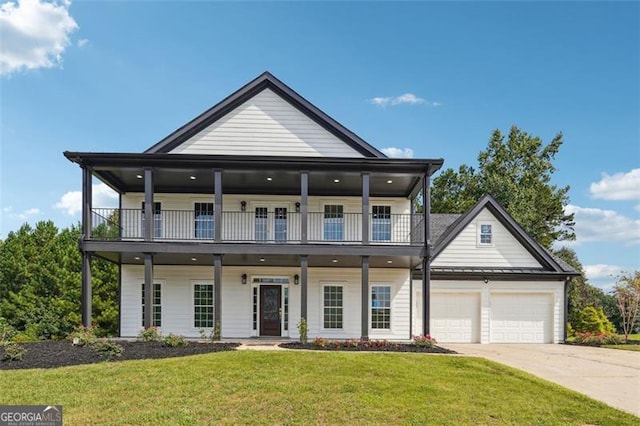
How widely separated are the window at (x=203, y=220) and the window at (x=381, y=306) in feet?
22.2

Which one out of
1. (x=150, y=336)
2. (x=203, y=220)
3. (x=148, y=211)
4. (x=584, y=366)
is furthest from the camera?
(x=203, y=220)

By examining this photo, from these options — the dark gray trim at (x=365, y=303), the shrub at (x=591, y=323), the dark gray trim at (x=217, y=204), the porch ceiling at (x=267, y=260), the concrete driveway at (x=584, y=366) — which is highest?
the dark gray trim at (x=217, y=204)

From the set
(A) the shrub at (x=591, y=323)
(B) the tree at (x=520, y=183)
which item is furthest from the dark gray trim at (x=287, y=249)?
(B) the tree at (x=520, y=183)

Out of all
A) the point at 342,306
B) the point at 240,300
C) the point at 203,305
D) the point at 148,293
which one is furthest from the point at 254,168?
the point at 342,306

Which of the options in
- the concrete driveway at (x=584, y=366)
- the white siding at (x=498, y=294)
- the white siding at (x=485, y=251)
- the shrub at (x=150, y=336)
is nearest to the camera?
the concrete driveway at (x=584, y=366)

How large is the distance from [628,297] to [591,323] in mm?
2959

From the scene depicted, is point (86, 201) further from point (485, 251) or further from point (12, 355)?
point (485, 251)

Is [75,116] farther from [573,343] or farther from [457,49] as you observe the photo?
[573,343]

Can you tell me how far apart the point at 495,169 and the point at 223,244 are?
919 inches

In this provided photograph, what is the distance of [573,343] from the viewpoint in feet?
55.3

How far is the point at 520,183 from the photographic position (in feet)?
98.6

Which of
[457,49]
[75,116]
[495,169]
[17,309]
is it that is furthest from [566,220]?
[17,309]

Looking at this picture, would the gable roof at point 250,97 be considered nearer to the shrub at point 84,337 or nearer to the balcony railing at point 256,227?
the balcony railing at point 256,227

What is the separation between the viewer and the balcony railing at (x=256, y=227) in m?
16.5
